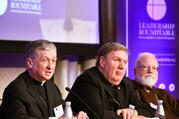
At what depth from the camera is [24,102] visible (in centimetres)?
288

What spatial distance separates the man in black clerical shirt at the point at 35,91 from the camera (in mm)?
2861

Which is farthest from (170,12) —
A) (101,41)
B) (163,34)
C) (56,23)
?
(56,23)

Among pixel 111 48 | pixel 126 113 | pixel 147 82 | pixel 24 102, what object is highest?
pixel 111 48

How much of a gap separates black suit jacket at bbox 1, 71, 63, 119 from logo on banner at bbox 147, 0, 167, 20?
3230 mm

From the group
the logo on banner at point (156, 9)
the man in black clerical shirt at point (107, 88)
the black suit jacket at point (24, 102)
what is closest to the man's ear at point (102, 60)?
the man in black clerical shirt at point (107, 88)

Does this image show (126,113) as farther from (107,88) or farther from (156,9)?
(156,9)

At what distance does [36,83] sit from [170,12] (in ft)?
11.7

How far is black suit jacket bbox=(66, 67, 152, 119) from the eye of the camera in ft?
11.0

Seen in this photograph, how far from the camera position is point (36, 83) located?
3152 mm

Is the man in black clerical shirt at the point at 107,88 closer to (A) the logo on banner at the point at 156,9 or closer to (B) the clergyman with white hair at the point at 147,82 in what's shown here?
(B) the clergyman with white hair at the point at 147,82

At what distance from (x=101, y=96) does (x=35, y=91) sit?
26.7 inches

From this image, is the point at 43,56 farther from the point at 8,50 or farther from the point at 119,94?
the point at 8,50

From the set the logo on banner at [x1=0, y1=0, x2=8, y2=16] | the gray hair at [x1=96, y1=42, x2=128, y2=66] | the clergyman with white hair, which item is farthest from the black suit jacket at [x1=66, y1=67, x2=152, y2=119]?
the logo on banner at [x1=0, y1=0, x2=8, y2=16]

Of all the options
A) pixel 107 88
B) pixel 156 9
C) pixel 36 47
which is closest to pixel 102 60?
pixel 107 88
